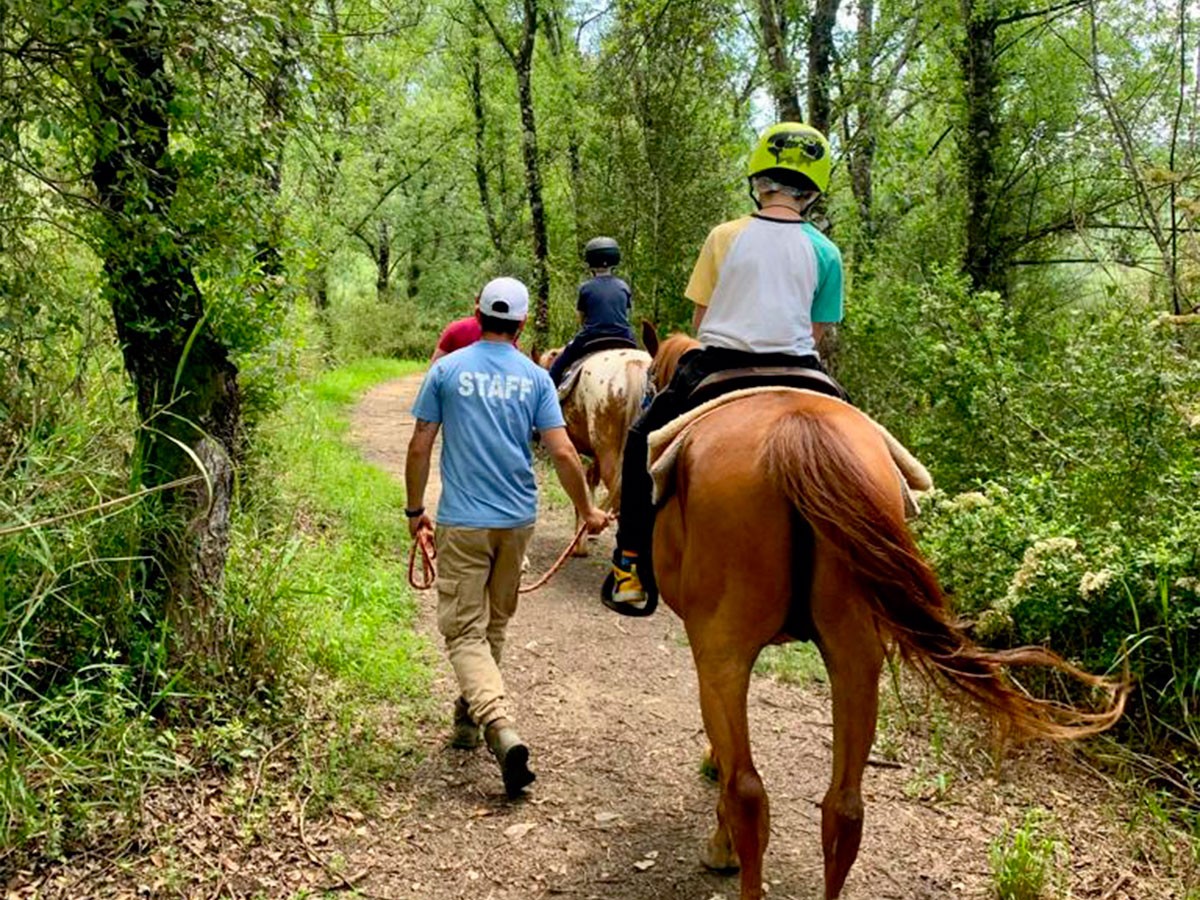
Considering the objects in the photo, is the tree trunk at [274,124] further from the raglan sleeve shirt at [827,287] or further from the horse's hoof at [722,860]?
the horse's hoof at [722,860]

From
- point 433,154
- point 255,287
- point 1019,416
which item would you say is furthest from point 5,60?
point 433,154

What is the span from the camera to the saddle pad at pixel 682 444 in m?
3.34

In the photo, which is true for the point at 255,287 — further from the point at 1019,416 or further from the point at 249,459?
the point at 1019,416

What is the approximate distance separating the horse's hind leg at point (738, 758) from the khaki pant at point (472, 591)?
141cm

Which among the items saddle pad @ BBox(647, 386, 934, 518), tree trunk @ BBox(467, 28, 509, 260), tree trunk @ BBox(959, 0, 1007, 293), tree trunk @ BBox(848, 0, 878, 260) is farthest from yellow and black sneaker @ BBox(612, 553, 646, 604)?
tree trunk @ BBox(467, 28, 509, 260)

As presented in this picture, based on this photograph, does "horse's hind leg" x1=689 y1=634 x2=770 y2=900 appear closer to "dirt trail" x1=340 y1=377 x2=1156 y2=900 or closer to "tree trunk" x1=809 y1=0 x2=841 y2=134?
"dirt trail" x1=340 y1=377 x2=1156 y2=900

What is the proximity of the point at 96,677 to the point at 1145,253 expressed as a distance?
1239 centimetres

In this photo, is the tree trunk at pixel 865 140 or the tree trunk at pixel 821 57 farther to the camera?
the tree trunk at pixel 865 140

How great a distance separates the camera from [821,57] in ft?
35.0

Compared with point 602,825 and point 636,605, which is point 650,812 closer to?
point 602,825

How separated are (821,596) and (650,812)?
5.72 ft

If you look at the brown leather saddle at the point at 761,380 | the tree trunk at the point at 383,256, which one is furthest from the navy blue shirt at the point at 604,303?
the tree trunk at the point at 383,256

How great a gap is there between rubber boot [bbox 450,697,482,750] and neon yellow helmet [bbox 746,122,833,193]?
296 centimetres

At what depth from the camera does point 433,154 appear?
26.9 metres
